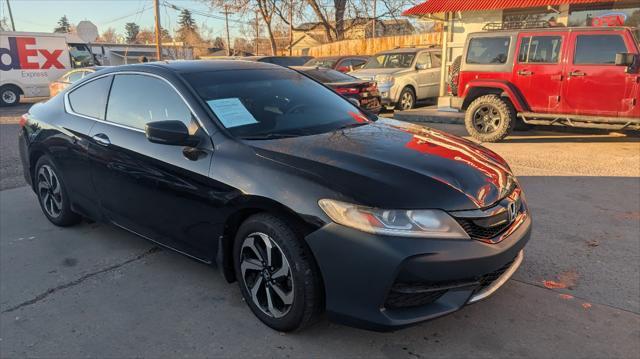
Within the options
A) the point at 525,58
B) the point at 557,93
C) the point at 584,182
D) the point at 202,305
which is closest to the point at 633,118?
the point at 557,93

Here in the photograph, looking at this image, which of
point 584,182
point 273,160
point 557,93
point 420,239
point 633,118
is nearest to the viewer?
point 420,239

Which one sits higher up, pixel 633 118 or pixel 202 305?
pixel 633 118

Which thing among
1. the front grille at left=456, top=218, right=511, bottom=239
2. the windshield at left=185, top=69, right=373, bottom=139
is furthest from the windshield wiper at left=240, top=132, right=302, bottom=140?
the front grille at left=456, top=218, right=511, bottom=239

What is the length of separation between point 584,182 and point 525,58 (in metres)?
3.08

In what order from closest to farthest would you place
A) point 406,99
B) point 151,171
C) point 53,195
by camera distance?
point 151,171 → point 53,195 → point 406,99

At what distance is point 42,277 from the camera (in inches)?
144

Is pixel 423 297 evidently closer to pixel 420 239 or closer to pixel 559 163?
pixel 420 239

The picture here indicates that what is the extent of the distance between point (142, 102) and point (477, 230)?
2.58 meters

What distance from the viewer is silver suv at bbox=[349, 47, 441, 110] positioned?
504 inches

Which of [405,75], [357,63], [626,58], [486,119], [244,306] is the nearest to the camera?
[244,306]

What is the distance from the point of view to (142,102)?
143 inches

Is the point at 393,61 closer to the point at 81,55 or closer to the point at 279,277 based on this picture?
the point at 279,277

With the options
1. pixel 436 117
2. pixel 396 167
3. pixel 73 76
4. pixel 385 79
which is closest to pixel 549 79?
pixel 436 117

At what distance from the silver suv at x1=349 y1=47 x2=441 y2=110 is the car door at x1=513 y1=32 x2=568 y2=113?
15.9ft
